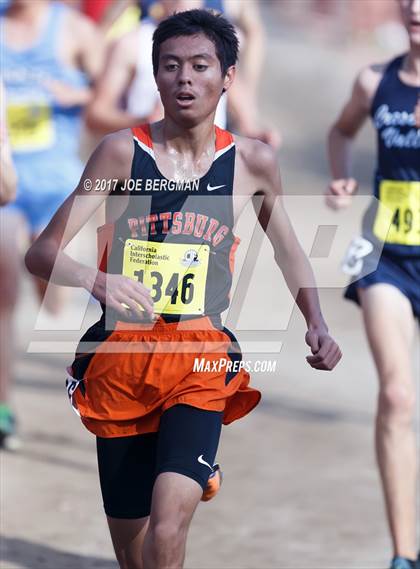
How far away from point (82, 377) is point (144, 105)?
4233 millimetres

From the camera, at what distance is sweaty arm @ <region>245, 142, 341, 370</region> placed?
418 centimetres

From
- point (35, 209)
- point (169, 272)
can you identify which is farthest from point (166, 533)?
point (35, 209)

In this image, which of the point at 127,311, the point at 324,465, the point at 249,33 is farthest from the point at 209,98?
the point at 249,33

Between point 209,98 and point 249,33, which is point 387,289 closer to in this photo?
point 209,98

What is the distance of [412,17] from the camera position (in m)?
5.46

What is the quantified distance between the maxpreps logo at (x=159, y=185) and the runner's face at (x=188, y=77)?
6.7 inches

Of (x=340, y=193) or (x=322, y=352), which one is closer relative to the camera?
(x=322, y=352)

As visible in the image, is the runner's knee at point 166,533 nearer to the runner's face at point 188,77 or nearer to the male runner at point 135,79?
the runner's face at point 188,77

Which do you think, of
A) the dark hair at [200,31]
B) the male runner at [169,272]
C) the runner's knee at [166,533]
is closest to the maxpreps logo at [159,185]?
the male runner at [169,272]

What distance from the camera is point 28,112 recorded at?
768 cm

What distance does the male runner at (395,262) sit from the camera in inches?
207

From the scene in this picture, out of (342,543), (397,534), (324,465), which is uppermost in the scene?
(397,534)

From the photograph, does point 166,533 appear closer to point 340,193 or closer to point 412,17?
point 340,193

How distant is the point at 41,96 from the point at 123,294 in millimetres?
4191
